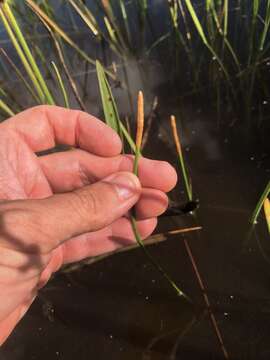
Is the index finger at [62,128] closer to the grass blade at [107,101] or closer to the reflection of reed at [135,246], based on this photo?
the grass blade at [107,101]

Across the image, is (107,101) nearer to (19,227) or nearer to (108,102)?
(108,102)

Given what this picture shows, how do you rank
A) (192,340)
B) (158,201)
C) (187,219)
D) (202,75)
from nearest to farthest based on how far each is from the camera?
(192,340), (158,201), (187,219), (202,75)

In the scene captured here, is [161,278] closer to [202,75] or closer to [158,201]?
[158,201]

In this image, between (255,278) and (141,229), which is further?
(141,229)

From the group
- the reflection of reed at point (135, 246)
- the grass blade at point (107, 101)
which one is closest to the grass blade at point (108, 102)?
the grass blade at point (107, 101)

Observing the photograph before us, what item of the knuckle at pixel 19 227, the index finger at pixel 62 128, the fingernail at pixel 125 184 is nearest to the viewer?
the knuckle at pixel 19 227

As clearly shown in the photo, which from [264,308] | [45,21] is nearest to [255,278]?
[264,308]

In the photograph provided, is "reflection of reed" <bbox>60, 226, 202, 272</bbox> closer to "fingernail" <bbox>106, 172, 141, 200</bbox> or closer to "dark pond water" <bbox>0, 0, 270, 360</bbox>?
"dark pond water" <bbox>0, 0, 270, 360</bbox>

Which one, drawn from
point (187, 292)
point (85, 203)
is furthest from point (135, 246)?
point (85, 203)
